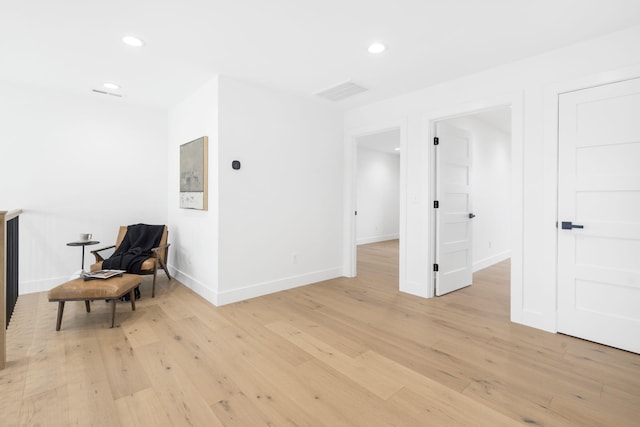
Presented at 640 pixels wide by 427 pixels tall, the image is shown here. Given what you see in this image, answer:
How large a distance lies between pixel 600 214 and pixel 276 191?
323 centimetres

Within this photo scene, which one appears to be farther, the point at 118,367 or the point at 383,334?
the point at 383,334

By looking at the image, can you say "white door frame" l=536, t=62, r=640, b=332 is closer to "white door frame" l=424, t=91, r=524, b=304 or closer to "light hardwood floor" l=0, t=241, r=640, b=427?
"white door frame" l=424, t=91, r=524, b=304

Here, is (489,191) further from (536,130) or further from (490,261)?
(536,130)

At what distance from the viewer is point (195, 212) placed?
399 centimetres

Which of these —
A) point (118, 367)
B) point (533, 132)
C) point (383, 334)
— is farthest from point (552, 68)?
point (118, 367)

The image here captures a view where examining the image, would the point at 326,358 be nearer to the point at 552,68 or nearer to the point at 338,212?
the point at 338,212

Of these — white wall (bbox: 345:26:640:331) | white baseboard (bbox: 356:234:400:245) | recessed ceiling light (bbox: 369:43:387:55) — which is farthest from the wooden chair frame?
white baseboard (bbox: 356:234:400:245)

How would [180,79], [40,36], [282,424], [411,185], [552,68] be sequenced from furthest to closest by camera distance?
[411,185] < [180,79] < [552,68] < [40,36] < [282,424]

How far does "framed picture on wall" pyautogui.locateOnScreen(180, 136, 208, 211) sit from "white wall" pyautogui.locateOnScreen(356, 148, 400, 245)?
5.06 metres

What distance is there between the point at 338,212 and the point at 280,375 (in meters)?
2.90

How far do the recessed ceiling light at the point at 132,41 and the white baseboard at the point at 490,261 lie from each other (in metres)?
5.22

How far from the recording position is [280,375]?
6.93 feet

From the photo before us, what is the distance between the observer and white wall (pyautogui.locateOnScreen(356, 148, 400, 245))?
848 cm

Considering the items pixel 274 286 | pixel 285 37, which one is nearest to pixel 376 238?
pixel 274 286
